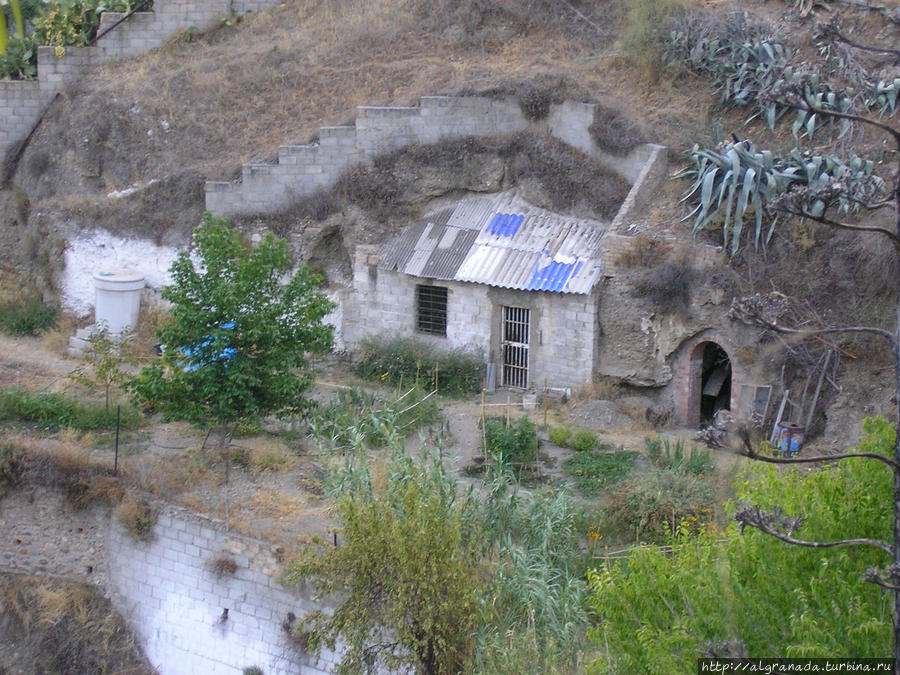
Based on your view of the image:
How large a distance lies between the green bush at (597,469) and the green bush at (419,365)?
3134 mm

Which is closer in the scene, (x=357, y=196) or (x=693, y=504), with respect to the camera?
(x=693, y=504)

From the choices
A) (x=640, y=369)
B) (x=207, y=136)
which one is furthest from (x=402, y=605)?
(x=207, y=136)

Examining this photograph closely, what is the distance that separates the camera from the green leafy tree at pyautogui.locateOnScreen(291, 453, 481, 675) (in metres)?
11.6

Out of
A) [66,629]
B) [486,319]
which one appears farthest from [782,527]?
[486,319]

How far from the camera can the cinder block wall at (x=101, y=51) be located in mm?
24531

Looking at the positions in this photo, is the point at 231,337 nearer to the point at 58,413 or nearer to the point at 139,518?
the point at 139,518

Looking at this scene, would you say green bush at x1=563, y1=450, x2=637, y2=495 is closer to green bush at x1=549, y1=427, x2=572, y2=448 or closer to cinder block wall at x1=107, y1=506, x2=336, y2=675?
green bush at x1=549, y1=427, x2=572, y2=448

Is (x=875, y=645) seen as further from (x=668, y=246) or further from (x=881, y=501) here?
(x=668, y=246)

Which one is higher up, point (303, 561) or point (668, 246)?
point (668, 246)

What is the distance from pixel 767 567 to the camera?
928cm

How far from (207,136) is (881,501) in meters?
17.0

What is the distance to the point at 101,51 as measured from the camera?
82.4 feet

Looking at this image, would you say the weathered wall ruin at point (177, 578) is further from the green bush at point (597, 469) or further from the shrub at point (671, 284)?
the shrub at point (671, 284)

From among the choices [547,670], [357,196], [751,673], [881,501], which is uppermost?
[357,196]
